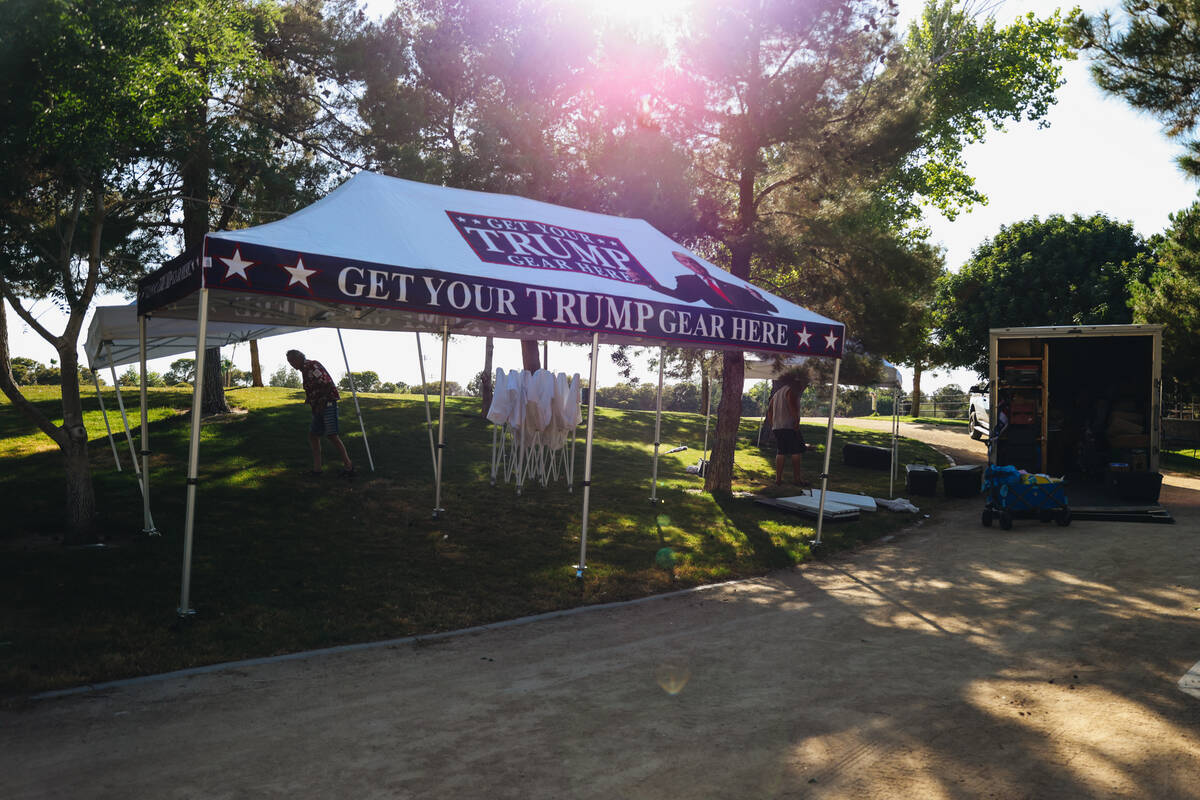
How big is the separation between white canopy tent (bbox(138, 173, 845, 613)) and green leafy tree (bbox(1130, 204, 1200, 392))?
1610cm

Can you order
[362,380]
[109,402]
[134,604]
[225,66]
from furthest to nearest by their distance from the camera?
1. [362,380]
2. [109,402]
3. [225,66]
4. [134,604]

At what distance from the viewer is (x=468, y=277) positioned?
6496mm

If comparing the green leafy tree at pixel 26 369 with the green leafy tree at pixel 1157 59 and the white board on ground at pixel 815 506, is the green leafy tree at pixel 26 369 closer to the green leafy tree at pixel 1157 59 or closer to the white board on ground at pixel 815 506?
the white board on ground at pixel 815 506

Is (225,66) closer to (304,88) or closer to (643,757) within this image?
(304,88)

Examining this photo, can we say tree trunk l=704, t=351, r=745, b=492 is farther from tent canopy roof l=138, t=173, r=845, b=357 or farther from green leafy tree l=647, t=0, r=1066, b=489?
tent canopy roof l=138, t=173, r=845, b=357

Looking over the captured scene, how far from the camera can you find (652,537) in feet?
30.1

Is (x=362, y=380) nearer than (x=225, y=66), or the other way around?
(x=225, y=66)

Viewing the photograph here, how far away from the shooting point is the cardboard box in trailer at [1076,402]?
12.7 m

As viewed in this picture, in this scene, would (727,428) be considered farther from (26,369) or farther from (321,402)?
(26,369)

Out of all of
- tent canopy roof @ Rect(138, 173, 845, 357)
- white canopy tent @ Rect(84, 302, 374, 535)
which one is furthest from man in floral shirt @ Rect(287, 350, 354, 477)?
tent canopy roof @ Rect(138, 173, 845, 357)

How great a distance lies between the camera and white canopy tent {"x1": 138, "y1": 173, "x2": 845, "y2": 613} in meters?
5.64

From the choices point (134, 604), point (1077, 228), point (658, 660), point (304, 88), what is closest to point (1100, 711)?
point (658, 660)

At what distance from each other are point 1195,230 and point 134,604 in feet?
74.0

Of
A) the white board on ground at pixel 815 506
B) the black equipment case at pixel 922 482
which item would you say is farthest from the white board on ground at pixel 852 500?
the black equipment case at pixel 922 482
